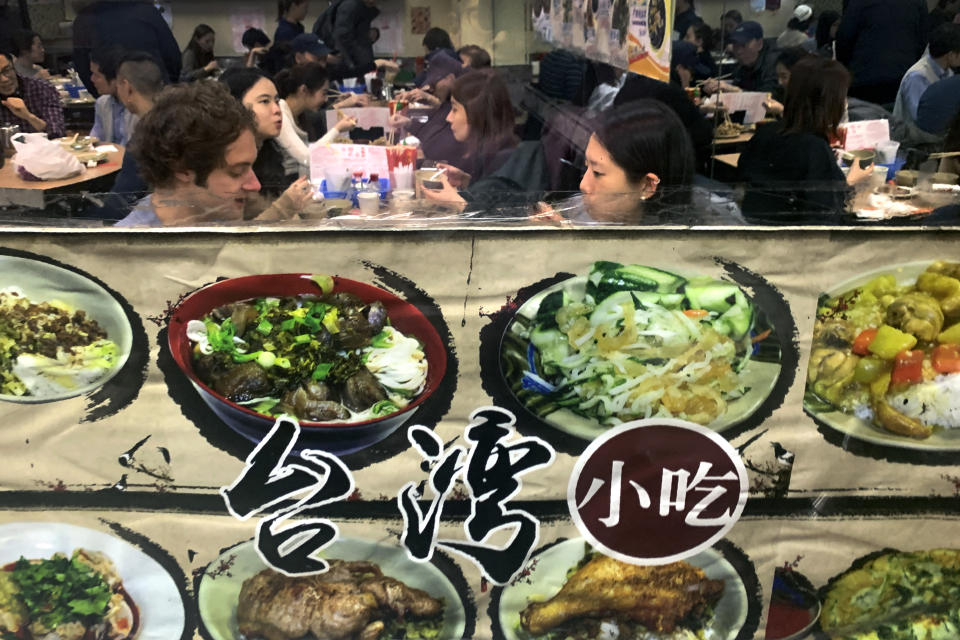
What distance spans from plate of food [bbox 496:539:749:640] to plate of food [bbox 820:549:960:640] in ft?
0.79

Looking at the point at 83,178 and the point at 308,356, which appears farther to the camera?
the point at 83,178

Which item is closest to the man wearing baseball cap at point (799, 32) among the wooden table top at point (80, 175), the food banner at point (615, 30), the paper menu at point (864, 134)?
the paper menu at point (864, 134)

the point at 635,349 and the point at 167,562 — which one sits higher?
the point at 635,349

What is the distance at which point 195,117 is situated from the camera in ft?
7.02

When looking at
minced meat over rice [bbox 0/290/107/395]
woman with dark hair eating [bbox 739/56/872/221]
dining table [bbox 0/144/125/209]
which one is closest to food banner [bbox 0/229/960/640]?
minced meat over rice [bbox 0/290/107/395]

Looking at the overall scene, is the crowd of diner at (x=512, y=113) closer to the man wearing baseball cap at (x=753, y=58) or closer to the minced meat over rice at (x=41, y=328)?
the man wearing baseball cap at (x=753, y=58)

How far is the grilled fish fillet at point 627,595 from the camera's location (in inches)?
72.1

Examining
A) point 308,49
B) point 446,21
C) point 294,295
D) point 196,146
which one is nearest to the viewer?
point 294,295

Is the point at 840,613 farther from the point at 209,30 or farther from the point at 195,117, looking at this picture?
the point at 209,30

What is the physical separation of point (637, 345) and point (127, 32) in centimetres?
212

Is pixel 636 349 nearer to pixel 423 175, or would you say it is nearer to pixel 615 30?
pixel 423 175

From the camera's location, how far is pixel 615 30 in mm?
3371

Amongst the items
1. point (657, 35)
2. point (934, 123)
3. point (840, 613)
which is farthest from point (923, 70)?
point (840, 613)

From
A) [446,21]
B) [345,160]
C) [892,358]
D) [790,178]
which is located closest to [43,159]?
[345,160]
